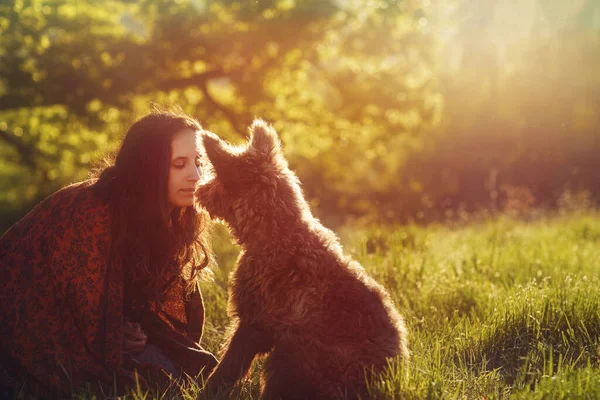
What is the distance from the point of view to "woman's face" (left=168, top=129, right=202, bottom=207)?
435 centimetres

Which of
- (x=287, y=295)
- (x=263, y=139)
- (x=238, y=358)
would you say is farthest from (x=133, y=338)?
(x=263, y=139)


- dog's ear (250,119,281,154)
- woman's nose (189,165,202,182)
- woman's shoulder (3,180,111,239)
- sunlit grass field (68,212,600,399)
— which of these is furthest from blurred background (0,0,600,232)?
woman's shoulder (3,180,111,239)

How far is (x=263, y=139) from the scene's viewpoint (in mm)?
3842

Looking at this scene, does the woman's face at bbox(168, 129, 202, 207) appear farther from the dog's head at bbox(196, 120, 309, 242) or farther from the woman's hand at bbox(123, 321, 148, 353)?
the woman's hand at bbox(123, 321, 148, 353)

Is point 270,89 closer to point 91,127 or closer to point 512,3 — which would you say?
point 91,127

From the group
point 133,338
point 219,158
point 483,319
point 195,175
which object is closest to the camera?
point 219,158

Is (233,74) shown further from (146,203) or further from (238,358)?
(238,358)

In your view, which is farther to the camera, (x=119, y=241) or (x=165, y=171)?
(x=165, y=171)

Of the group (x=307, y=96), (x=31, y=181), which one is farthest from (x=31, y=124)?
(x=307, y=96)

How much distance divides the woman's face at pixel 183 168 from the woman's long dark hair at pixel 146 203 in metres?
0.05

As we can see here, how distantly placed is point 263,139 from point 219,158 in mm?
359

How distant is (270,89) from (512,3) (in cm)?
1088

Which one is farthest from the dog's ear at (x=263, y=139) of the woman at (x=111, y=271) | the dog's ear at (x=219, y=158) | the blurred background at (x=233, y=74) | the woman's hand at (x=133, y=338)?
the blurred background at (x=233, y=74)

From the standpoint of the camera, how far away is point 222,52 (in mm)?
12133
